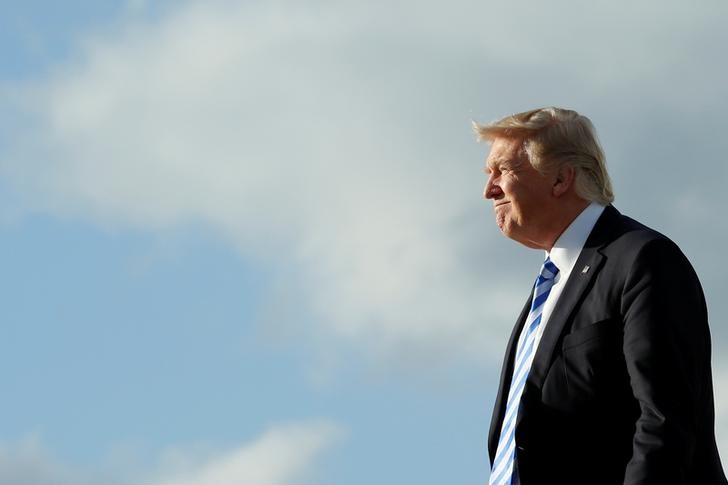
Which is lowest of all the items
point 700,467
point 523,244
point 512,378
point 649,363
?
point 700,467

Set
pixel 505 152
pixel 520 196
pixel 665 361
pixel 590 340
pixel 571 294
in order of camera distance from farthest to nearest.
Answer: pixel 505 152, pixel 520 196, pixel 571 294, pixel 590 340, pixel 665 361

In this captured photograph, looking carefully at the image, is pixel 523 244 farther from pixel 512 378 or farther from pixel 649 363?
pixel 649 363

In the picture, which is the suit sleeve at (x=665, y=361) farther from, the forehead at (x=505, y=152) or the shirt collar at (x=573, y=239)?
the forehead at (x=505, y=152)

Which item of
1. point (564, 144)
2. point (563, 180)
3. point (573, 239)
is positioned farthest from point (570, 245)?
point (564, 144)

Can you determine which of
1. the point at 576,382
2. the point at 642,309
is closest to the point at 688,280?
the point at 642,309

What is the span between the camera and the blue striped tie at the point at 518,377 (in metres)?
8.77

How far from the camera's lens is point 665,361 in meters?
8.17

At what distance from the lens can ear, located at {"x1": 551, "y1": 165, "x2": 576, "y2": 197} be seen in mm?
9391

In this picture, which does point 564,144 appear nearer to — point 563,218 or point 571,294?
point 563,218

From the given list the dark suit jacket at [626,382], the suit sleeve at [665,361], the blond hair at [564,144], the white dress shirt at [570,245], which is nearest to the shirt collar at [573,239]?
the white dress shirt at [570,245]

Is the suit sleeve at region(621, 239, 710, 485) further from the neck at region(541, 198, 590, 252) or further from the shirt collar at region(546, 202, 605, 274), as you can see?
the neck at region(541, 198, 590, 252)

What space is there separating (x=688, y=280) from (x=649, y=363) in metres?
0.62

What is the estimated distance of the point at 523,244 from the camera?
31.5 feet

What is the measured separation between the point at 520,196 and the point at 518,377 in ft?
3.94
